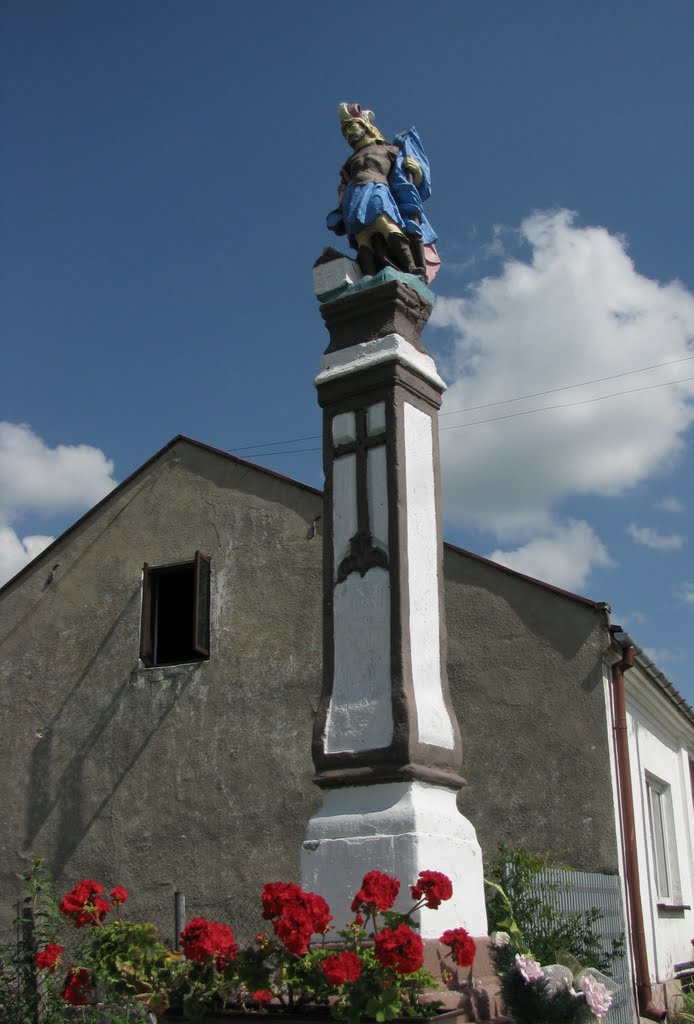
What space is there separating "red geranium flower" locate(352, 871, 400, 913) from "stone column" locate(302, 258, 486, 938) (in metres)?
0.72

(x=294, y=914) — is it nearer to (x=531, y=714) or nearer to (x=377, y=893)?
(x=377, y=893)

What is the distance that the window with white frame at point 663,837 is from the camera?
10.5 metres

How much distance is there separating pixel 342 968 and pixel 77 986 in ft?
3.97

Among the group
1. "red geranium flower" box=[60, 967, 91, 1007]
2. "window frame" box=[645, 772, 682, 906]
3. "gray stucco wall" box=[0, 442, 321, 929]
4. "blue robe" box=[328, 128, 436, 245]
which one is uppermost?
"blue robe" box=[328, 128, 436, 245]

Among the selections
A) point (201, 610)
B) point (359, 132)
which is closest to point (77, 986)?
point (359, 132)

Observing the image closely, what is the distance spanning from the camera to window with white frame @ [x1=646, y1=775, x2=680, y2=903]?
10484 millimetres

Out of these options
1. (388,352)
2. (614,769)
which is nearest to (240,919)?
(614,769)

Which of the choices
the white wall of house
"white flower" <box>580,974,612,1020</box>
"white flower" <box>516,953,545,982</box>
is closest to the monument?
"white flower" <box>516,953,545,982</box>

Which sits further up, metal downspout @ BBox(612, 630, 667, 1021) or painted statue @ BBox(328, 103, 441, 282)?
painted statue @ BBox(328, 103, 441, 282)

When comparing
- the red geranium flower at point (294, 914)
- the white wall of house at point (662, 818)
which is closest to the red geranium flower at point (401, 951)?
the red geranium flower at point (294, 914)

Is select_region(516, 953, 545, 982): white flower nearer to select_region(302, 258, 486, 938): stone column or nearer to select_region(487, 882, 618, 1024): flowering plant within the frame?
select_region(487, 882, 618, 1024): flowering plant

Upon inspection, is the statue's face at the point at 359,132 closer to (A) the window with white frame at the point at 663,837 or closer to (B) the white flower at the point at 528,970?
(B) the white flower at the point at 528,970

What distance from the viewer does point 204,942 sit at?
13.3 ft

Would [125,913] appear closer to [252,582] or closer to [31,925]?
[252,582]
